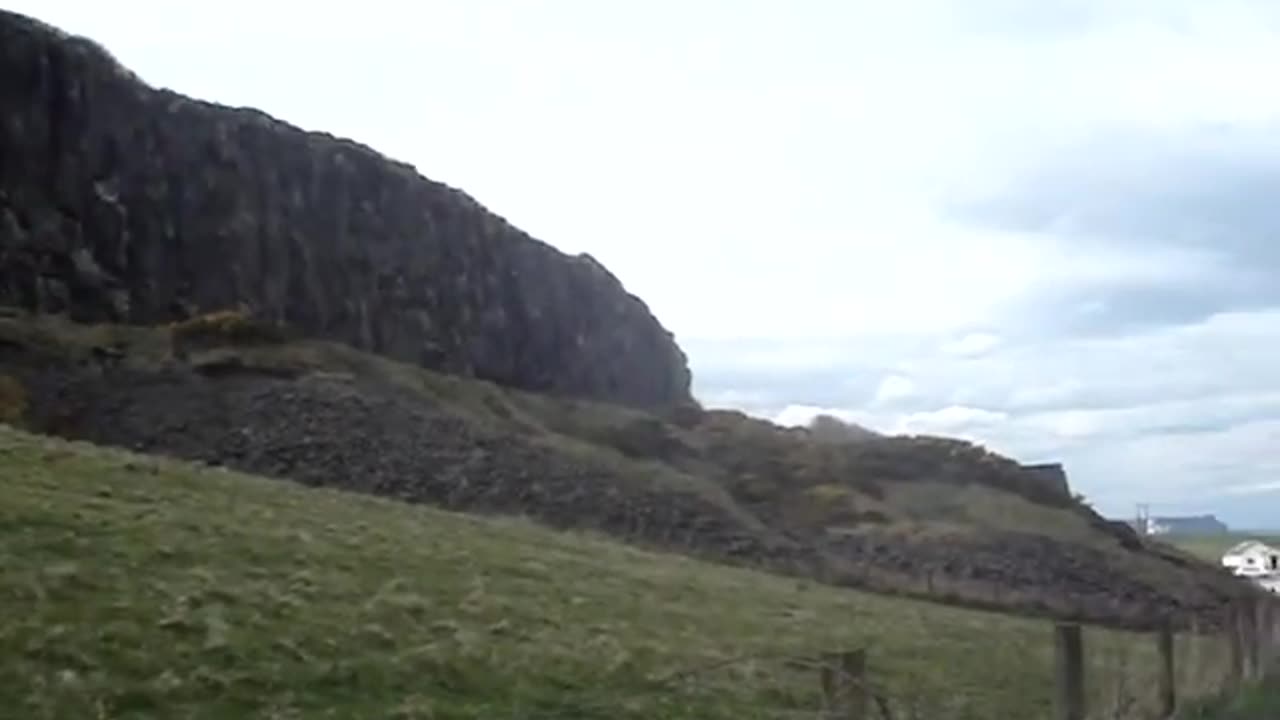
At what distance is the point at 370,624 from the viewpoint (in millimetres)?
21422

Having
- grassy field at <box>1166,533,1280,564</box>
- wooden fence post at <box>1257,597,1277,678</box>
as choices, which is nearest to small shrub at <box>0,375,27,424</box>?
wooden fence post at <box>1257,597,1277,678</box>

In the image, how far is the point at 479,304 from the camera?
342 ft

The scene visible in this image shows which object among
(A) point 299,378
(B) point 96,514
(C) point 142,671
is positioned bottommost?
(C) point 142,671

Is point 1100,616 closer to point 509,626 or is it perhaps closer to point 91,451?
point 91,451

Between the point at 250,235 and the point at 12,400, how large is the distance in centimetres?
3354

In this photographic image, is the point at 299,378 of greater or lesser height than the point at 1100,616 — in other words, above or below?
above

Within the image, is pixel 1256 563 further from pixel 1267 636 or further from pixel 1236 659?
pixel 1236 659

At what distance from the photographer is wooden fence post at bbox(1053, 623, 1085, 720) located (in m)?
11.3

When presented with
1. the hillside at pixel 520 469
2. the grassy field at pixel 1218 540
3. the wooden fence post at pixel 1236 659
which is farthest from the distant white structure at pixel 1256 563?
the wooden fence post at pixel 1236 659

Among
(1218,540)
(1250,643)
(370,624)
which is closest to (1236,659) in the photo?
(1250,643)

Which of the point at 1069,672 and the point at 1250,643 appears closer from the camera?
the point at 1069,672

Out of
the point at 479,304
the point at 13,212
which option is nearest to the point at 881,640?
the point at 13,212

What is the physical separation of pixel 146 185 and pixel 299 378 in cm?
2241

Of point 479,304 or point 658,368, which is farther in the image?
point 658,368
